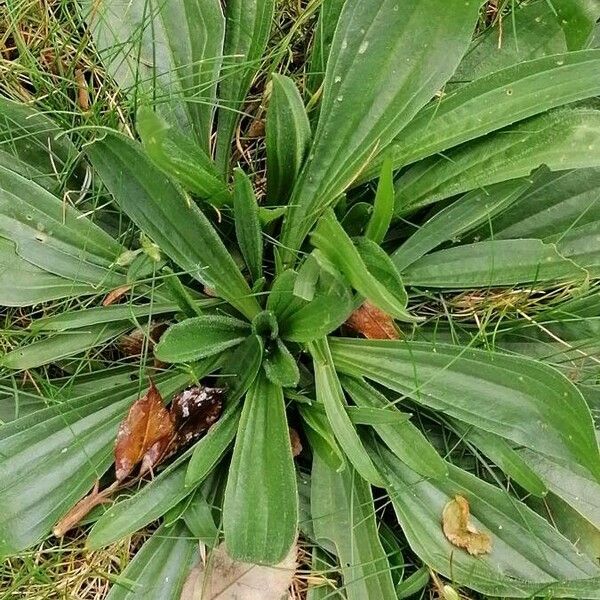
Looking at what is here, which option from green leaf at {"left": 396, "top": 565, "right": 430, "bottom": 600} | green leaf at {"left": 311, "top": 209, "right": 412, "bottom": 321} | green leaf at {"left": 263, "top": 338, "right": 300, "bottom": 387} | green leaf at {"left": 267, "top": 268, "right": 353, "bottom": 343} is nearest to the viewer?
green leaf at {"left": 311, "top": 209, "right": 412, "bottom": 321}

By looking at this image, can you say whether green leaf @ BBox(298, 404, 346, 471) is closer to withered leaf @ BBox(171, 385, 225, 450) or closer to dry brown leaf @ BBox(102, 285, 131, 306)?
withered leaf @ BBox(171, 385, 225, 450)

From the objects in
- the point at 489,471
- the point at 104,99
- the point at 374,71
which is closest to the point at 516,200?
the point at 374,71

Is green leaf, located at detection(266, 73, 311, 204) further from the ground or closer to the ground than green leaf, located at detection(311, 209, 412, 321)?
further from the ground

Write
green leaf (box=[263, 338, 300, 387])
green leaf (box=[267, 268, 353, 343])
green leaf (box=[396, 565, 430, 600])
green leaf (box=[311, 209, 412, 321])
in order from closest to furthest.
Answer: green leaf (box=[311, 209, 412, 321])
green leaf (box=[267, 268, 353, 343])
green leaf (box=[263, 338, 300, 387])
green leaf (box=[396, 565, 430, 600])

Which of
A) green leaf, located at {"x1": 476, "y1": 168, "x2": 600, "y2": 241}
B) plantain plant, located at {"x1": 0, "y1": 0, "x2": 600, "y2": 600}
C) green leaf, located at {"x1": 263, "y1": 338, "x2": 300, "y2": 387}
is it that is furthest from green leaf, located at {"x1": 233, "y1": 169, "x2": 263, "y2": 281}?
green leaf, located at {"x1": 476, "y1": 168, "x2": 600, "y2": 241}

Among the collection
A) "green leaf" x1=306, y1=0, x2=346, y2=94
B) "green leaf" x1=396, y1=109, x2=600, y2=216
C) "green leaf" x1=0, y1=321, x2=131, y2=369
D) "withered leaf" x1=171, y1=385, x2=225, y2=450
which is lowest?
"withered leaf" x1=171, y1=385, x2=225, y2=450

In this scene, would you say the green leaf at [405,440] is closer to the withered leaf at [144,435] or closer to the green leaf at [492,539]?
the green leaf at [492,539]

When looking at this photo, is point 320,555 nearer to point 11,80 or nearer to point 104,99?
point 104,99

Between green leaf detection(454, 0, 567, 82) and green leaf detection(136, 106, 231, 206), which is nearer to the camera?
green leaf detection(136, 106, 231, 206)

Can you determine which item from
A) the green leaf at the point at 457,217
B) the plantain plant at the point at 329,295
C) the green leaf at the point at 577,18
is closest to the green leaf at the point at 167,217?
the plantain plant at the point at 329,295
